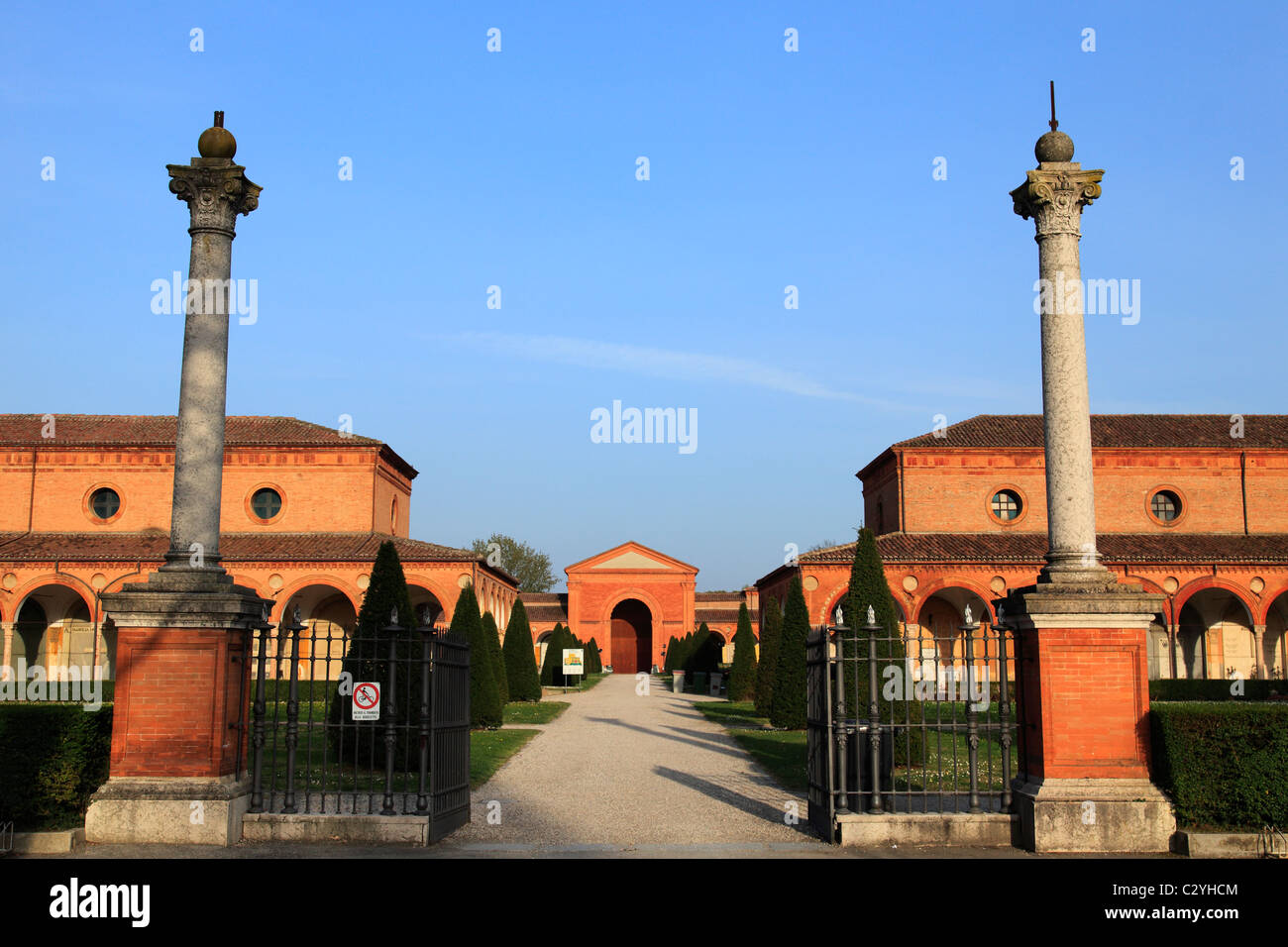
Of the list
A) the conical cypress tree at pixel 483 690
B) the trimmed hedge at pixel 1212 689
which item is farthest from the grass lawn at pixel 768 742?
the trimmed hedge at pixel 1212 689

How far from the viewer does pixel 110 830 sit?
843 cm

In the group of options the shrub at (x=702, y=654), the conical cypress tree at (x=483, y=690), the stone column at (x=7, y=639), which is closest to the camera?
the conical cypress tree at (x=483, y=690)

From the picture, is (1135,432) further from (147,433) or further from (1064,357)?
(147,433)

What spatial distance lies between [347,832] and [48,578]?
28008 millimetres

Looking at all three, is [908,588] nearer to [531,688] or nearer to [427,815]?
[531,688]

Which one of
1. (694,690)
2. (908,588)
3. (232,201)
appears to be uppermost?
(232,201)

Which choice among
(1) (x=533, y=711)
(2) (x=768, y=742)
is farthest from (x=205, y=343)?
(1) (x=533, y=711)

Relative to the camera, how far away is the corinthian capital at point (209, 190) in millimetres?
9562

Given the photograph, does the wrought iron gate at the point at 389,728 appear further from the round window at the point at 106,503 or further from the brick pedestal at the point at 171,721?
the round window at the point at 106,503

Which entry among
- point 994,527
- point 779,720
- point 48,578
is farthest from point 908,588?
point 48,578

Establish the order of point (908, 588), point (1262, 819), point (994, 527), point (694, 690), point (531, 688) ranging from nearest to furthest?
1. point (1262, 819)
2. point (531, 688)
3. point (908, 588)
4. point (994, 527)
5. point (694, 690)

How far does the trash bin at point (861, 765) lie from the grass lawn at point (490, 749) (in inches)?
176

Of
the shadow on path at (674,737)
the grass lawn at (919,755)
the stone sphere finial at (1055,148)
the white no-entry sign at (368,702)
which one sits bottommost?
the shadow on path at (674,737)

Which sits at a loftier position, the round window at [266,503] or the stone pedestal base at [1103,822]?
the round window at [266,503]
